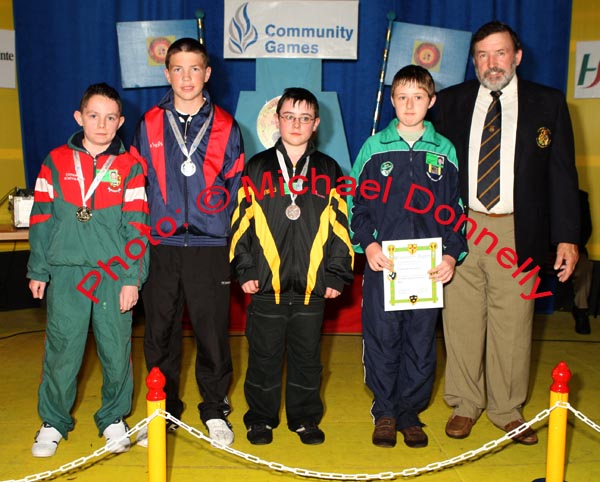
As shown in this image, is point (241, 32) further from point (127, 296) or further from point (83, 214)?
point (127, 296)

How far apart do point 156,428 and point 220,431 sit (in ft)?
3.53

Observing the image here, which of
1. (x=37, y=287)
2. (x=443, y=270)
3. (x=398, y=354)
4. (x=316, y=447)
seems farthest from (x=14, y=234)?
(x=443, y=270)

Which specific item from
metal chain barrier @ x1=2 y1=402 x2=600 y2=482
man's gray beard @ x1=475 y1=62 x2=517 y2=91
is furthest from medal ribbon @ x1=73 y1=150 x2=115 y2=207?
man's gray beard @ x1=475 y1=62 x2=517 y2=91

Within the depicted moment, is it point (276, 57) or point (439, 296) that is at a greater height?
point (276, 57)

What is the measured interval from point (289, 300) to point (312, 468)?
2.42 ft

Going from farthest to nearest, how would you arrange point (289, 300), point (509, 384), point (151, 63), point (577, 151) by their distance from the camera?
point (577, 151)
point (151, 63)
point (509, 384)
point (289, 300)

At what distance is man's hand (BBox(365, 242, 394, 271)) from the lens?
317 cm

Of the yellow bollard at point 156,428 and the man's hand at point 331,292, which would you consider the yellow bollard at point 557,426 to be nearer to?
the man's hand at point 331,292

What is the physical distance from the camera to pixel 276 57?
5980 mm

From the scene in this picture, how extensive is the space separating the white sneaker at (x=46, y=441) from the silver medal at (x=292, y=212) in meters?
1.44

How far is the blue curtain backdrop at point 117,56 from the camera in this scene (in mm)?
6059

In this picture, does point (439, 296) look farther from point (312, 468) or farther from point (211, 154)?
point (211, 154)

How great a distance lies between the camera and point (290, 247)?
10.4ft

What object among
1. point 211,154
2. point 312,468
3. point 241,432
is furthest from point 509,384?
point 211,154
